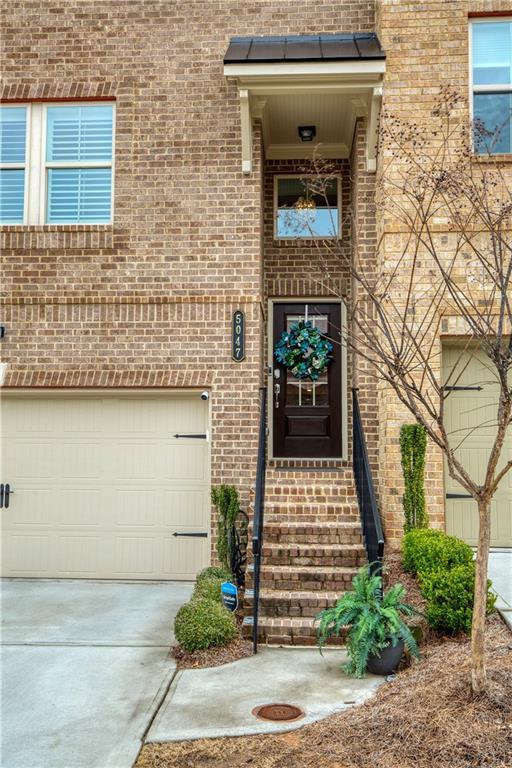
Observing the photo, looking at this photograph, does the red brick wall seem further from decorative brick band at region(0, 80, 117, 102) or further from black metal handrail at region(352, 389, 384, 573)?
black metal handrail at region(352, 389, 384, 573)

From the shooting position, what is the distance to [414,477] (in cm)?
692

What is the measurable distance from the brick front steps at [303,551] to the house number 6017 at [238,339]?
1433mm

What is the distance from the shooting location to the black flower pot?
4.93m

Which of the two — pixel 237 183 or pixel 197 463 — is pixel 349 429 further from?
pixel 237 183

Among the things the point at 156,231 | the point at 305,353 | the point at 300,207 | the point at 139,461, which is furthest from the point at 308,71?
the point at 139,461

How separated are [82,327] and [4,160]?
242 centimetres

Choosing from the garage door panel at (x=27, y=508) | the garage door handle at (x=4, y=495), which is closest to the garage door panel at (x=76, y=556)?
the garage door panel at (x=27, y=508)

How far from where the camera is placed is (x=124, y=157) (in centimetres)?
822

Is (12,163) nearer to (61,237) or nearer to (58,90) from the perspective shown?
(58,90)

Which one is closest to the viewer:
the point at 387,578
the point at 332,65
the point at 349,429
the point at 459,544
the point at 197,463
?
the point at 459,544

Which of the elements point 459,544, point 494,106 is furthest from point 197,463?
point 494,106

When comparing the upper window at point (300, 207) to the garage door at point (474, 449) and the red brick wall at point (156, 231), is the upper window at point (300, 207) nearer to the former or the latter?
the red brick wall at point (156, 231)

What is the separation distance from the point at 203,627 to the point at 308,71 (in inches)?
226

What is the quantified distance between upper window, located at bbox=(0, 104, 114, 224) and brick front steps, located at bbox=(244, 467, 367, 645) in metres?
4.05
